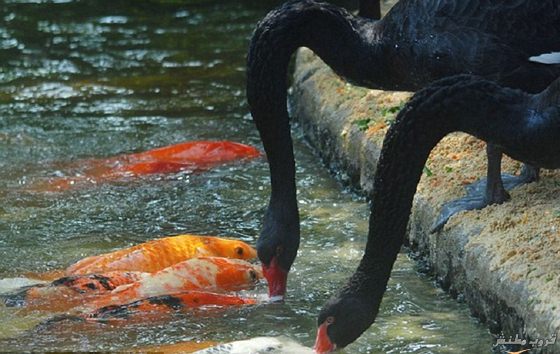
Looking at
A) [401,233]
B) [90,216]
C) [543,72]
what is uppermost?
[543,72]

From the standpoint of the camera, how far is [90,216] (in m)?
7.52

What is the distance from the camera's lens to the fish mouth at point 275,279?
6035 millimetres

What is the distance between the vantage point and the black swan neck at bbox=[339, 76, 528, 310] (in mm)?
5152

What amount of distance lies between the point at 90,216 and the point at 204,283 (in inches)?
61.9

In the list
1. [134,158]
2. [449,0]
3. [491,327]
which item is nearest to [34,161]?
[134,158]

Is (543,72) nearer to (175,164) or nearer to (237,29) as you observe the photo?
(175,164)

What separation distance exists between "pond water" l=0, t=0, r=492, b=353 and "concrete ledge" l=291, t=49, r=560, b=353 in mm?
152

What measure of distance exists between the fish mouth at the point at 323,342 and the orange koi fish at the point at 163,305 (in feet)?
2.77

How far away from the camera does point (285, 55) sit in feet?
21.6

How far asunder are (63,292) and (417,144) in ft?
6.17

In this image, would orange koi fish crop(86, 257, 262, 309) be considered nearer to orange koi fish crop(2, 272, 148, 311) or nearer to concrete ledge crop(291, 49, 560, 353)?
orange koi fish crop(2, 272, 148, 311)

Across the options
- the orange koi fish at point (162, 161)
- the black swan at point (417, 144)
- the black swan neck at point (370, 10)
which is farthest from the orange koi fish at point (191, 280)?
the black swan neck at point (370, 10)

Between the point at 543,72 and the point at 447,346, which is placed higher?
the point at 543,72

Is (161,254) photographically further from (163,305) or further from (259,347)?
(259,347)
